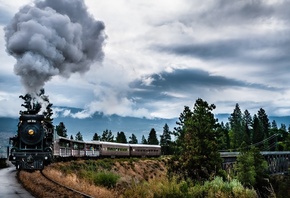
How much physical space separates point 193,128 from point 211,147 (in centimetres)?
402

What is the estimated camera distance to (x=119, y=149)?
62.0 meters

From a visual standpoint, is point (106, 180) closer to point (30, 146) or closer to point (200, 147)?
point (30, 146)

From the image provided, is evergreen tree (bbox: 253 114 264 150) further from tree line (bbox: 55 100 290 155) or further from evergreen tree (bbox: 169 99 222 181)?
evergreen tree (bbox: 169 99 222 181)

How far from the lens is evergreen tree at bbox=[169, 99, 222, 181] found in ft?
149

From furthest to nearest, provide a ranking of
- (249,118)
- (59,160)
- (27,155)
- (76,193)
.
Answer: (249,118), (59,160), (27,155), (76,193)

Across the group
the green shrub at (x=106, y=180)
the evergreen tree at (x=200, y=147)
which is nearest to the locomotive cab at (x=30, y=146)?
the green shrub at (x=106, y=180)

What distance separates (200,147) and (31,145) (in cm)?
2718

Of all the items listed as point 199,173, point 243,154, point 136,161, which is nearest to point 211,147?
point 199,173

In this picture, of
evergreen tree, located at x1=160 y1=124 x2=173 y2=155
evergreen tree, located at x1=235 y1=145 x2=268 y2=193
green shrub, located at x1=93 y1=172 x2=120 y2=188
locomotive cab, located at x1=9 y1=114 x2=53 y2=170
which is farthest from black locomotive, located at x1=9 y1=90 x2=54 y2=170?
evergreen tree, located at x1=160 y1=124 x2=173 y2=155

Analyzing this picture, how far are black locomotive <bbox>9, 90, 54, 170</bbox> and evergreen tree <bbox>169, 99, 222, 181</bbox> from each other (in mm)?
23986

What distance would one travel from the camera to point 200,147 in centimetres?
4600

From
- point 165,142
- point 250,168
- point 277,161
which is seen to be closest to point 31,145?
point 250,168

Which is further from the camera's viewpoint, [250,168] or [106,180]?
[250,168]

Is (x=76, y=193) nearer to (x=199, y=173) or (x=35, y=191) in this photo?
(x=35, y=191)
